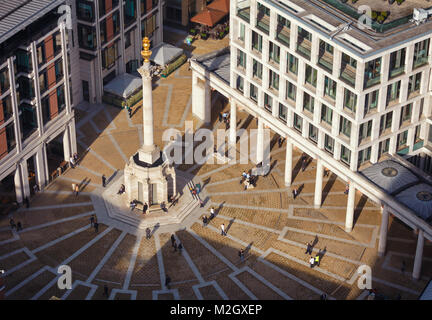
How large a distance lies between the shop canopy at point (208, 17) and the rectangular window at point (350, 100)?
5385cm

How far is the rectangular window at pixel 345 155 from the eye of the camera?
11544 centimetres

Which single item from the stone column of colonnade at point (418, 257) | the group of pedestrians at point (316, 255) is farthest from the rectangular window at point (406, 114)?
the group of pedestrians at point (316, 255)

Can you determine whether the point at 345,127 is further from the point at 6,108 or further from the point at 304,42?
the point at 6,108

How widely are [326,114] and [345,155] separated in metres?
5.55

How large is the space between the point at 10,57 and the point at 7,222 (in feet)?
70.8

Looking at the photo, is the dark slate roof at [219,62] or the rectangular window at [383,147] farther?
the dark slate roof at [219,62]

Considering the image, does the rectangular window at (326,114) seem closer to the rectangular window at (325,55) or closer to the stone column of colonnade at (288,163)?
the rectangular window at (325,55)

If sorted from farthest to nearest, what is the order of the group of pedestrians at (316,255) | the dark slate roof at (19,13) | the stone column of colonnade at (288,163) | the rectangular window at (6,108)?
the stone column of colonnade at (288,163)
the rectangular window at (6,108)
the group of pedestrians at (316,255)
the dark slate roof at (19,13)

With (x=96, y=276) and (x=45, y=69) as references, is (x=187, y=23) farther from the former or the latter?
(x=96, y=276)

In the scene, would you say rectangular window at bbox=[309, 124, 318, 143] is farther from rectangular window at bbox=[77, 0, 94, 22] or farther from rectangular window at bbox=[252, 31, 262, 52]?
rectangular window at bbox=[77, 0, 94, 22]

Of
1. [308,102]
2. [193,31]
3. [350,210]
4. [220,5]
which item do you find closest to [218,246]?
[350,210]

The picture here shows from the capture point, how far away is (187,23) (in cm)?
16550

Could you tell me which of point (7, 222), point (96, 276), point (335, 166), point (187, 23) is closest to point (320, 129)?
point (335, 166)

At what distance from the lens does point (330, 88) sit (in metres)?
113
